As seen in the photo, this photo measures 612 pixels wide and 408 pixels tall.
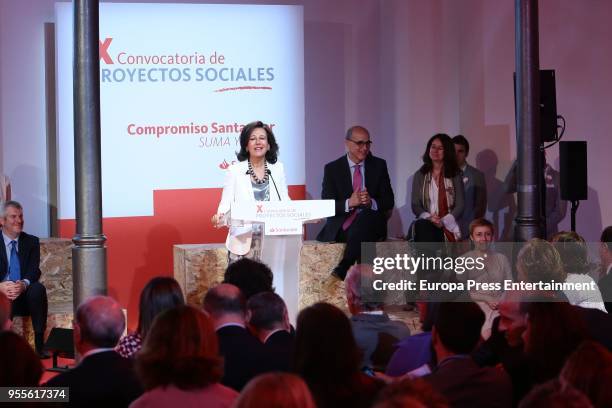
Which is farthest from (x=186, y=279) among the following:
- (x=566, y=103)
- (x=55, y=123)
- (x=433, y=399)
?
(x=433, y=399)

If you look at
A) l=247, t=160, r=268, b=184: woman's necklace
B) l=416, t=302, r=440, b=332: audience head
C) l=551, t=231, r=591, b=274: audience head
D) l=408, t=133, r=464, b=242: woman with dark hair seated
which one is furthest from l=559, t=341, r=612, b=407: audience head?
l=408, t=133, r=464, b=242: woman with dark hair seated

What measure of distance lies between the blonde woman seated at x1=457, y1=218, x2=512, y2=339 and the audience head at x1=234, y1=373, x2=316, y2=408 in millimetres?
3831

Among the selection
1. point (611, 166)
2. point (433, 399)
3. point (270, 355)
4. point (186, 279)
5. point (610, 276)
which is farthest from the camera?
point (611, 166)

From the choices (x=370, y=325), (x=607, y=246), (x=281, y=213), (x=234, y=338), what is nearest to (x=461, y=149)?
(x=607, y=246)

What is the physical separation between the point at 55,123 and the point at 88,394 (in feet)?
17.7

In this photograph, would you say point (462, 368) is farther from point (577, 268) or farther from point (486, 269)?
point (486, 269)

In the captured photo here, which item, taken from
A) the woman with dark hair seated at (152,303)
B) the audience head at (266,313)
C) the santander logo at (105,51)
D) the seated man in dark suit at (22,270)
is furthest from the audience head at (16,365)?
the santander logo at (105,51)

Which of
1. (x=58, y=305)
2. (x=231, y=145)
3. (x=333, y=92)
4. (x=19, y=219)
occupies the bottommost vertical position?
(x=58, y=305)

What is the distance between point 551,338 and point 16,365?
181cm

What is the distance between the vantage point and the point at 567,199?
8.23 m

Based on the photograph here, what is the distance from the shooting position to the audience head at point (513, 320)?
388 centimetres

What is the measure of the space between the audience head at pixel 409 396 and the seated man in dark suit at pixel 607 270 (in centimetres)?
321

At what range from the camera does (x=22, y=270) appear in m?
6.61

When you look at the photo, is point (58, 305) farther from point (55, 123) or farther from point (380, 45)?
point (380, 45)
